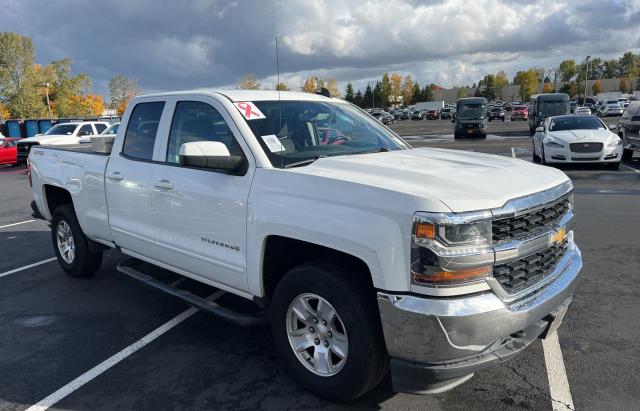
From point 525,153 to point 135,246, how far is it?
17.2m

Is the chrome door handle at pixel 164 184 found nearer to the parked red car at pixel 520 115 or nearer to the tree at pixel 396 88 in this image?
the parked red car at pixel 520 115

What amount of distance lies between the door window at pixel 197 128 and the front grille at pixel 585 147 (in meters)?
12.1

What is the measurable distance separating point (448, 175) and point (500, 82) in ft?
520

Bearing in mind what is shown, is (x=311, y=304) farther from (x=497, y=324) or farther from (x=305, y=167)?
(x=497, y=324)

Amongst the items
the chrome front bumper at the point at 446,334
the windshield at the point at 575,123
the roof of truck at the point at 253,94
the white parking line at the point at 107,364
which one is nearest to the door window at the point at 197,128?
the roof of truck at the point at 253,94

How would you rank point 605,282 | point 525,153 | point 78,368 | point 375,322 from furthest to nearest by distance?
point 525,153 < point 605,282 < point 78,368 < point 375,322

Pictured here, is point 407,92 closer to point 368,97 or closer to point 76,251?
point 368,97

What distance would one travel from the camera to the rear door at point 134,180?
4457 millimetres

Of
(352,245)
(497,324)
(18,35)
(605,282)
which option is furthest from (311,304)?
(18,35)

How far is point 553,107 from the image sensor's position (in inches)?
1105

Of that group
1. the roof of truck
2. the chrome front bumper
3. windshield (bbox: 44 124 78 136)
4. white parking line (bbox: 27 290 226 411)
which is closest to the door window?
the roof of truck

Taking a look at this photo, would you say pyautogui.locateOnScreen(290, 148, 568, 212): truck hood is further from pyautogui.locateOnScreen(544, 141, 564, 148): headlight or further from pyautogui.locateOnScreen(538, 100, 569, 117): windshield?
pyautogui.locateOnScreen(538, 100, 569, 117): windshield

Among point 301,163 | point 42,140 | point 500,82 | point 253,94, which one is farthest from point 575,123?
point 500,82

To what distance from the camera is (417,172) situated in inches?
125
